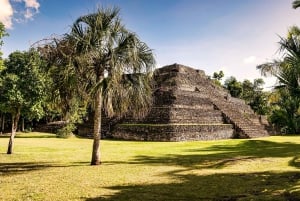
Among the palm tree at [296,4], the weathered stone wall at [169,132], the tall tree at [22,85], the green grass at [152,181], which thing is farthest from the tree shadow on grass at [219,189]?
the weathered stone wall at [169,132]

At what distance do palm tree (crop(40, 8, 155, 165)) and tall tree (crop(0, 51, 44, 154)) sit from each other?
14.6 feet

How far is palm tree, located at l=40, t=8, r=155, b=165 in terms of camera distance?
12531mm

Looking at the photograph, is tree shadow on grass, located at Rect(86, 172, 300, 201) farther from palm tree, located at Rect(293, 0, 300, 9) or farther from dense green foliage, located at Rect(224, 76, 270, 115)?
dense green foliage, located at Rect(224, 76, 270, 115)

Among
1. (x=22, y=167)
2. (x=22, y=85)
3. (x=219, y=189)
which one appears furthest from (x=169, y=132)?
(x=219, y=189)

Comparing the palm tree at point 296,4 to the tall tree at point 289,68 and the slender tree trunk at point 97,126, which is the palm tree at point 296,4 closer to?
the tall tree at point 289,68

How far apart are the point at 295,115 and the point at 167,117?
2470 cm

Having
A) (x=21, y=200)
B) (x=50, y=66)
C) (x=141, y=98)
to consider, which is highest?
(x=50, y=66)

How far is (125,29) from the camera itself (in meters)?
13.1

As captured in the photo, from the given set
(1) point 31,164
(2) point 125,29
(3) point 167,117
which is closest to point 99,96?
(2) point 125,29

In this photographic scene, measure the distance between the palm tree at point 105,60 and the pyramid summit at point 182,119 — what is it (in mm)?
13486

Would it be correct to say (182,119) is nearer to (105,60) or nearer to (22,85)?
(22,85)

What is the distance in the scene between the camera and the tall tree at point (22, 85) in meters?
Answer: 16.8

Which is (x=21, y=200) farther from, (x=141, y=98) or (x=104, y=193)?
(x=141, y=98)

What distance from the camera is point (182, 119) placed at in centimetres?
3038
